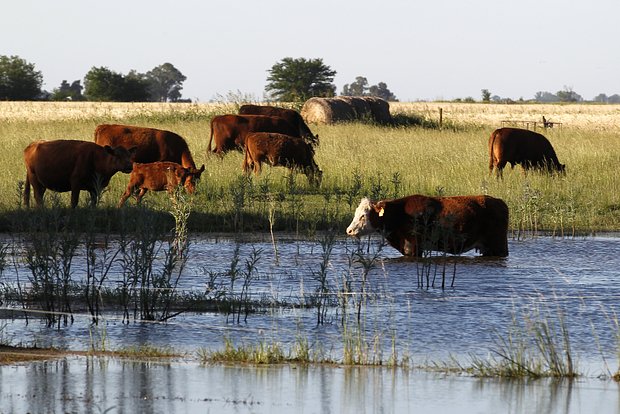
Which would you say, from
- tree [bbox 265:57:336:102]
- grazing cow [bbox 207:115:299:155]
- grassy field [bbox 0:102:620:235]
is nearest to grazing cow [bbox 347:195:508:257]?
grassy field [bbox 0:102:620:235]

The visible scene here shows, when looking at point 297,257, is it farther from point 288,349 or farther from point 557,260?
point 288,349

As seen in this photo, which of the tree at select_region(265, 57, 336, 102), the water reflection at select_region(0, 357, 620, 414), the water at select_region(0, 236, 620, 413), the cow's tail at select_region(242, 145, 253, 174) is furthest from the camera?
the tree at select_region(265, 57, 336, 102)

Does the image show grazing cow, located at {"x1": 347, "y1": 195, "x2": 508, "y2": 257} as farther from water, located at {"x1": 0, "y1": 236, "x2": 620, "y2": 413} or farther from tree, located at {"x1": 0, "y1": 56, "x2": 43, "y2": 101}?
tree, located at {"x1": 0, "y1": 56, "x2": 43, "y2": 101}

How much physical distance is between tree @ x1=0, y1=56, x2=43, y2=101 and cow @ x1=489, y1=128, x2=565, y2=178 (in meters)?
63.0

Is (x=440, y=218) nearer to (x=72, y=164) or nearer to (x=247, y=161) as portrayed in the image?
(x=72, y=164)

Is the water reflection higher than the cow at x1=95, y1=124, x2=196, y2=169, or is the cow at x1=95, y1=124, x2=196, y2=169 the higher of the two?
the cow at x1=95, y1=124, x2=196, y2=169

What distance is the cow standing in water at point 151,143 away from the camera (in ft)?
64.4

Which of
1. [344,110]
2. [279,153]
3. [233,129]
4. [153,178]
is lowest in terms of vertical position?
[153,178]

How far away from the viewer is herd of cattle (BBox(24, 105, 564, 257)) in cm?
1228

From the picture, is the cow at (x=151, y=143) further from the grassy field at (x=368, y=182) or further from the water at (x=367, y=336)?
the water at (x=367, y=336)

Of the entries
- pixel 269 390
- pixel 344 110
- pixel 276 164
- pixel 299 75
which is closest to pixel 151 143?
pixel 276 164

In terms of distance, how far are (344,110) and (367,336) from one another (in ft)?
84.5

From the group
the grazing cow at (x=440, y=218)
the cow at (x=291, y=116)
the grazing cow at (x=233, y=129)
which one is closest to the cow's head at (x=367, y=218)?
the grazing cow at (x=440, y=218)

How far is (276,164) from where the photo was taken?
2031cm
